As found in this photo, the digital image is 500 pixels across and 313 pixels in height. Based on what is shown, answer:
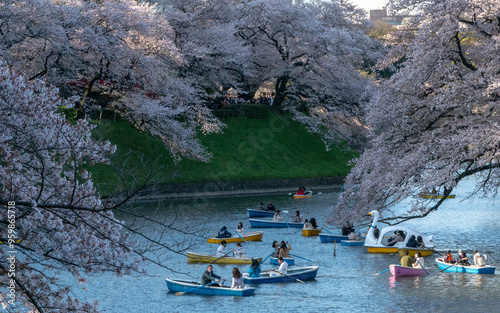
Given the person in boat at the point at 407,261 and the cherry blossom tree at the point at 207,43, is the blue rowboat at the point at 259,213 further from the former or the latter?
the cherry blossom tree at the point at 207,43

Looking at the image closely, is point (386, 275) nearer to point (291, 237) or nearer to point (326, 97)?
point (291, 237)

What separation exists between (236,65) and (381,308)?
41189 mm

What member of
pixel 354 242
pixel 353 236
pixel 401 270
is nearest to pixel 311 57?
pixel 353 236

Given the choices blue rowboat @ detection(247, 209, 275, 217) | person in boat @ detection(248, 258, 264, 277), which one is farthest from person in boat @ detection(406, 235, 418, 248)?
blue rowboat @ detection(247, 209, 275, 217)

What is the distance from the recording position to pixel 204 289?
21.1m

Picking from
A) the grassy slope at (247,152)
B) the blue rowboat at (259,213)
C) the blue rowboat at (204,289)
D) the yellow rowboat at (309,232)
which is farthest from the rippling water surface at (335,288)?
the grassy slope at (247,152)

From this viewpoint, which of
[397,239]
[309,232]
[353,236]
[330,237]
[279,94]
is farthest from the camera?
[279,94]

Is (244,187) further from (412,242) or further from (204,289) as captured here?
(204,289)

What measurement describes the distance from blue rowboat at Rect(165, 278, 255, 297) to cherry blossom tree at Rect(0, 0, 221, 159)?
2400 cm

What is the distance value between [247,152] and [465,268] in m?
35.3

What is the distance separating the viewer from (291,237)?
112 ft

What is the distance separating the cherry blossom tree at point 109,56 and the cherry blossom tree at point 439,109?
996 inches

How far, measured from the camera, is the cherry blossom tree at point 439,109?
20828mm

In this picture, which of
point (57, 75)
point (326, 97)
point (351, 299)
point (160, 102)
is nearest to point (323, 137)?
point (326, 97)
